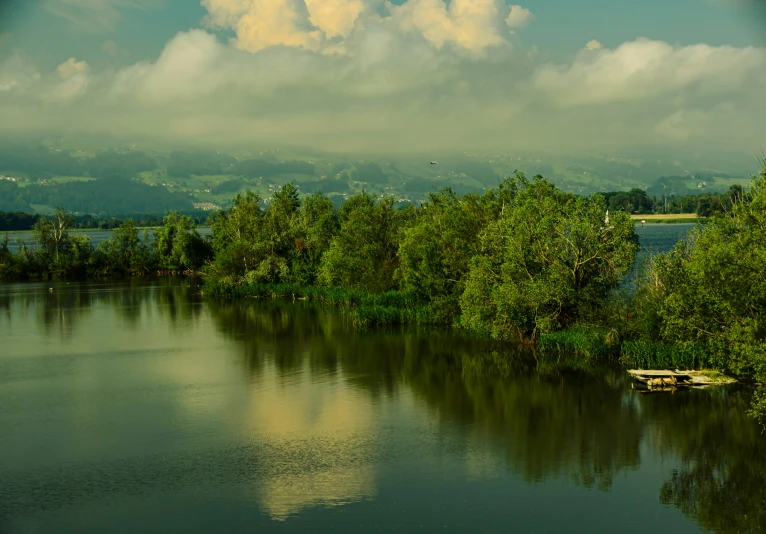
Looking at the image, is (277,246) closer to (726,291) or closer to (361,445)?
(361,445)

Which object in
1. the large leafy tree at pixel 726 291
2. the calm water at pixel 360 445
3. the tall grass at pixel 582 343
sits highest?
the large leafy tree at pixel 726 291

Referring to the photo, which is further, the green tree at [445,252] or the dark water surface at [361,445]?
the green tree at [445,252]

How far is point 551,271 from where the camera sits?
46.2 metres

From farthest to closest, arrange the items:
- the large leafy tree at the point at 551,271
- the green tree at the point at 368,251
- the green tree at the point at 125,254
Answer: the green tree at the point at 125,254, the green tree at the point at 368,251, the large leafy tree at the point at 551,271

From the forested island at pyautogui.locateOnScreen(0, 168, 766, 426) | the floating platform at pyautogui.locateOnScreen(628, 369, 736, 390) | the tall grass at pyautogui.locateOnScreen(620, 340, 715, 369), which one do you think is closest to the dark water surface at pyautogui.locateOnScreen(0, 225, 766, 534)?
the floating platform at pyautogui.locateOnScreen(628, 369, 736, 390)

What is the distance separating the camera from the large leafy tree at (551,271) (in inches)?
1807

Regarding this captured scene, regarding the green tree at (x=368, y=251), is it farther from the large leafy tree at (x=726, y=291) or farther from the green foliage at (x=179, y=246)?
the green foliage at (x=179, y=246)

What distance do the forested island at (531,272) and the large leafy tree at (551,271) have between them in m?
0.09

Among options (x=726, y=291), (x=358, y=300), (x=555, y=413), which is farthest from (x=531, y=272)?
(x=358, y=300)

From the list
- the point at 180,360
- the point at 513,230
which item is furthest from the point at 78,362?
the point at 513,230

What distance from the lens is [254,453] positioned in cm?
2939

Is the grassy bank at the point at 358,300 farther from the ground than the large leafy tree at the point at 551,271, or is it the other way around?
the large leafy tree at the point at 551,271

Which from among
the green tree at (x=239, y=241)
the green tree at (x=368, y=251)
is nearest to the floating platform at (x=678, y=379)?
the green tree at (x=368, y=251)

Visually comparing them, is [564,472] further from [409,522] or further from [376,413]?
[376,413]
